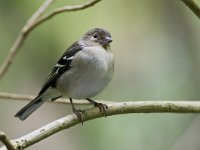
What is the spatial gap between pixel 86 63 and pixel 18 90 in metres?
1.53

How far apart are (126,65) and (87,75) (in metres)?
1.55

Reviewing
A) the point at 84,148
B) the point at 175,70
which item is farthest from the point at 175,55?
the point at 84,148

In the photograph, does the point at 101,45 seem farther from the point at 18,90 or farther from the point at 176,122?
the point at 18,90

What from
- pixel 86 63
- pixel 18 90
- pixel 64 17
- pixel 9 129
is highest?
pixel 64 17

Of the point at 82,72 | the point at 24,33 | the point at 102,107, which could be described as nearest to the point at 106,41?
the point at 82,72

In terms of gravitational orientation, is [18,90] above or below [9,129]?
above

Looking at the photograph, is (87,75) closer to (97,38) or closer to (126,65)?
(97,38)

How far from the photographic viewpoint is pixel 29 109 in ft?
12.4

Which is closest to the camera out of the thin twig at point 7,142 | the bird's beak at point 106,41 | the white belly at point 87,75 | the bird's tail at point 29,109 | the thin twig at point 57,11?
the thin twig at point 7,142

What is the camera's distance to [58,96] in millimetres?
3855

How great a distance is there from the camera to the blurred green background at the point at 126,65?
388cm

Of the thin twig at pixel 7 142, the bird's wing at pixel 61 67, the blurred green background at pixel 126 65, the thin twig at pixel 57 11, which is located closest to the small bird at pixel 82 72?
the bird's wing at pixel 61 67

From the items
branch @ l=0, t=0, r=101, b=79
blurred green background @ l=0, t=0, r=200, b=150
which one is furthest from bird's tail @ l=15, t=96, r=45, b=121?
branch @ l=0, t=0, r=101, b=79

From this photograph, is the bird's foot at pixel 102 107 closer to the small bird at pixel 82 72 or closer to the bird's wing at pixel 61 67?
the small bird at pixel 82 72
